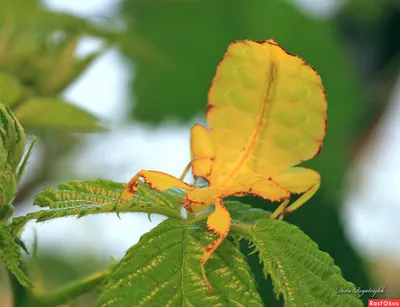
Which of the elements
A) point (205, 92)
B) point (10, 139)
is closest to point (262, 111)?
point (10, 139)

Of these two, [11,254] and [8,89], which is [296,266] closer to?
[11,254]

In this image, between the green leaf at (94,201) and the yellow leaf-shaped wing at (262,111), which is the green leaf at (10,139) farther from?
the yellow leaf-shaped wing at (262,111)

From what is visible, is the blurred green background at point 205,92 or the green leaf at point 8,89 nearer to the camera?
the green leaf at point 8,89

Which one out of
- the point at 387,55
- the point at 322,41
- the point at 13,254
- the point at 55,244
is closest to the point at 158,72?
the point at 322,41

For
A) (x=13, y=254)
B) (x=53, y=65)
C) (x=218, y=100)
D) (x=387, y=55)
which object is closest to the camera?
(x=13, y=254)

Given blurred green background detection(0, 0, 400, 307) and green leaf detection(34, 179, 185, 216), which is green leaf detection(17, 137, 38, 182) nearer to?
green leaf detection(34, 179, 185, 216)

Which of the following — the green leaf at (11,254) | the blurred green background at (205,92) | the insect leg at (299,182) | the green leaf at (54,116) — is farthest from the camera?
the blurred green background at (205,92)

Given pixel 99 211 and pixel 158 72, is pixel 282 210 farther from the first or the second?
pixel 158 72

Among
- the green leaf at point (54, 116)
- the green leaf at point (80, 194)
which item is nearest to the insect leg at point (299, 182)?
the green leaf at point (80, 194)
